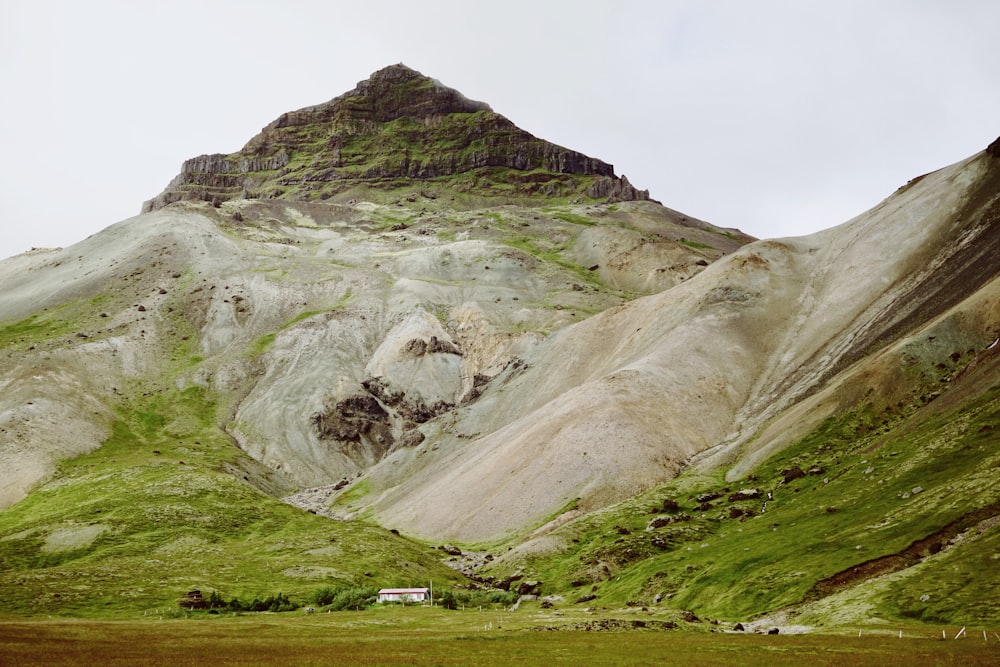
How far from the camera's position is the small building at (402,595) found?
306ft

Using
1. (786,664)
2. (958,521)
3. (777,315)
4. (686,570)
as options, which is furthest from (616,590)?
(777,315)

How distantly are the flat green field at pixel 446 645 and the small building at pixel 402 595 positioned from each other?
16952mm

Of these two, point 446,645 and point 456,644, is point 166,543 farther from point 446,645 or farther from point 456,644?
point 446,645

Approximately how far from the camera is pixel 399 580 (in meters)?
103

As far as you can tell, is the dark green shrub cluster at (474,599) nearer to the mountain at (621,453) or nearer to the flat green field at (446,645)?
the mountain at (621,453)

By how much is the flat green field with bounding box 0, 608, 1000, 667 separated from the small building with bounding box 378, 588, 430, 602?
55.6 ft

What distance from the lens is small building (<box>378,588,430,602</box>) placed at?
306ft

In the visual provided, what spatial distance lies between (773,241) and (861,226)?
18585 mm

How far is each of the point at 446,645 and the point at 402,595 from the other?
121 ft

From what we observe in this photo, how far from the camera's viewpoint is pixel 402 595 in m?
93.4

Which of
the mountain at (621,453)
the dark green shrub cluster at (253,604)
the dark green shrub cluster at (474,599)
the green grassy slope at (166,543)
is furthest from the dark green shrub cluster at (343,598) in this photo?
the dark green shrub cluster at (474,599)

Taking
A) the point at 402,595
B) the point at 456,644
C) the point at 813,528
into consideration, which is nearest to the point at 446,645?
the point at 456,644

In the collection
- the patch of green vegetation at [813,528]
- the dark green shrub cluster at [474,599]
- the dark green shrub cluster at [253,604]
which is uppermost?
the patch of green vegetation at [813,528]

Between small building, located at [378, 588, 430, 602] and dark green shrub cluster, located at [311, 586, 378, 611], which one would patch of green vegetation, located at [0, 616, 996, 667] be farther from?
small building, located at [378, 588, 430, 602]
